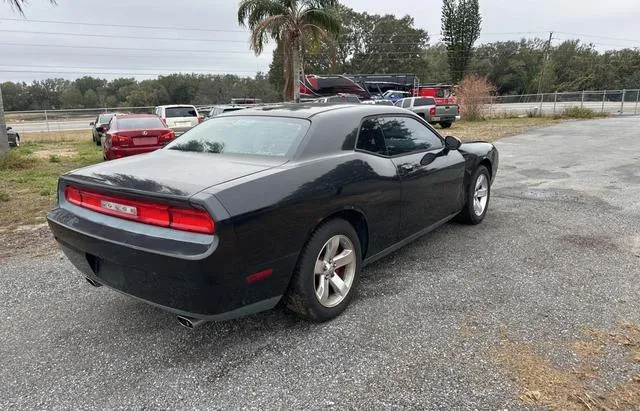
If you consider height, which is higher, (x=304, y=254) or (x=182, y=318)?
(x=304, y=254)

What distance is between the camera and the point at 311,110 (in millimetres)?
3525

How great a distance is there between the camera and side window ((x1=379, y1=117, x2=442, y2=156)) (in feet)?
12.3

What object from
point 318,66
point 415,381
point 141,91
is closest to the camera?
point 415,381

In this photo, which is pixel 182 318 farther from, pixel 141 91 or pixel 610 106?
pixel 141 91

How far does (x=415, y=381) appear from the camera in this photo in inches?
94.4

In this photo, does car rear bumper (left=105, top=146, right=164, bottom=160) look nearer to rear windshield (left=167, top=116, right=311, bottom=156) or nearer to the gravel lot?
the gravel lot

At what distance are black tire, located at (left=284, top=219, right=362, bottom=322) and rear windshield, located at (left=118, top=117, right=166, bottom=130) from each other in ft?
28.5

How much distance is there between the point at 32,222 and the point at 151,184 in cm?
Result: 418

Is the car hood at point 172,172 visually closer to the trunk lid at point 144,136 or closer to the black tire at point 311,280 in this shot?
the black tire at point 311,280

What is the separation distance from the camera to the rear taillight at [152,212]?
234cm

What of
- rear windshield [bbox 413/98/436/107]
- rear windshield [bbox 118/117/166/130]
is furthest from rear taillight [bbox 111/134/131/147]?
rear windshield [bbox 413/98/436/107]

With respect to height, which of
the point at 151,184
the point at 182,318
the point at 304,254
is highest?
the point at 151,184

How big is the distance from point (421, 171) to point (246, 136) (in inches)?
60.0

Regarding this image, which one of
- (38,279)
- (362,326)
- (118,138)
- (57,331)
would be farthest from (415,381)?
(118,138)
